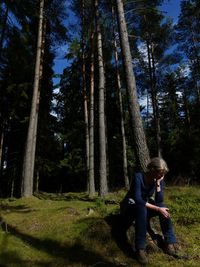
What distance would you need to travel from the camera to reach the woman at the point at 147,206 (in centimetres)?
474

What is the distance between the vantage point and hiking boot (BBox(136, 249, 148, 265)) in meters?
4.67

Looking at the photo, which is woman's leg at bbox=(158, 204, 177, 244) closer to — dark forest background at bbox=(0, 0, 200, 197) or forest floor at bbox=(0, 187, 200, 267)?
forest floor at bbox=(0, 187, 200, 267)

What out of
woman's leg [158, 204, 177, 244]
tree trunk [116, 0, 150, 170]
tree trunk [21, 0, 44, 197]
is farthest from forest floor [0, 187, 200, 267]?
tree trunk [21, 0, 44, 197]

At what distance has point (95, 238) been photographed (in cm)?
546

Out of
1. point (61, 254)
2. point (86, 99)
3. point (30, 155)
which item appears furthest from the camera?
point (86, 99)

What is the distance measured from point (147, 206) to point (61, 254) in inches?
58.9

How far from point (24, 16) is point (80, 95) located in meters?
11.3

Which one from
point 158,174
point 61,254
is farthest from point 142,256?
point 61,254

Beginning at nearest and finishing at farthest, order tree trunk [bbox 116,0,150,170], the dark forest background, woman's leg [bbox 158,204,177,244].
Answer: woman's leg [bbox 158,204,177,244], tree trunk [bbox 116,0,150,170], the dark forest background

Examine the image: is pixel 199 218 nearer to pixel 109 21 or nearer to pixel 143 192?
pixel 143 192

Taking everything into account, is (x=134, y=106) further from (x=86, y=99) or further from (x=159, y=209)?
(x=86, y=99)

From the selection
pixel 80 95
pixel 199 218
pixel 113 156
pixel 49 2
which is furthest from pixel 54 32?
pixel 199 218

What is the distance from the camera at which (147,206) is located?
16.0ft

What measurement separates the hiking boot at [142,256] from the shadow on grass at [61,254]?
347 millimetres
